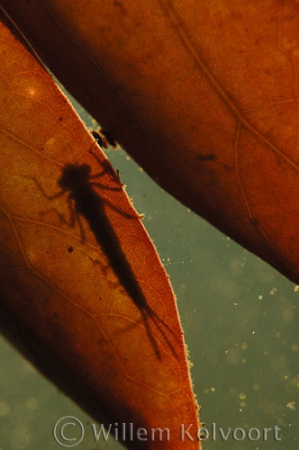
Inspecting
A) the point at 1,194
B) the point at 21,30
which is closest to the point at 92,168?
the point at 1,194

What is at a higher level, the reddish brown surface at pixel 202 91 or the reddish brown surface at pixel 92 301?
the reddish brown surface at pixel 202 91

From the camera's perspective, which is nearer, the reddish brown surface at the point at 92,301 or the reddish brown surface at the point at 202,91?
the reddish brown surface at the point at 202,91

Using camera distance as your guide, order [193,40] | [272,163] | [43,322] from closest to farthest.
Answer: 1. [193,40]
2. [272,163]
3. [43,322]

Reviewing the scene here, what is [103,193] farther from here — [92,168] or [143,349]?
[143,349]

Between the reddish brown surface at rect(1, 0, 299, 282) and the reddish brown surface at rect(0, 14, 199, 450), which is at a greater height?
the reddish brown surface at rect(1, 0, 299, 282)

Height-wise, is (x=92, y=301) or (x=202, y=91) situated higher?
(x=202, y=91)
